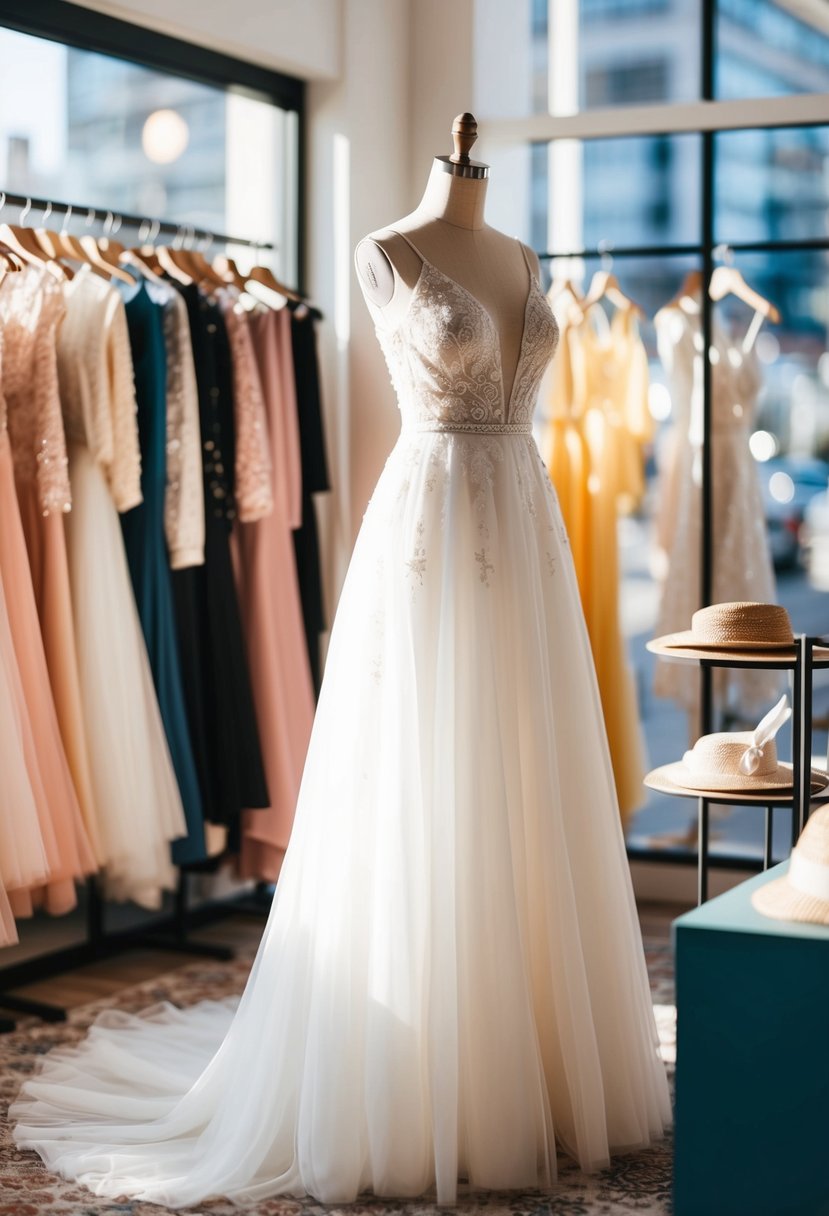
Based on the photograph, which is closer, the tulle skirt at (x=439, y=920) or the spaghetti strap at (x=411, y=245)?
the tulle skirt at (x=439, y=920)

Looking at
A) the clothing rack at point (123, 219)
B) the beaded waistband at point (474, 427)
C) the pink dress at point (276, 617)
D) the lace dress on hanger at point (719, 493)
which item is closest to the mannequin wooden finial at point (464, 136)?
the beaded waistband at point (474, 427)

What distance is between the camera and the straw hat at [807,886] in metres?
2.10

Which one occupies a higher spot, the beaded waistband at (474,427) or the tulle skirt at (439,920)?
the beaded waistband at (474,427)

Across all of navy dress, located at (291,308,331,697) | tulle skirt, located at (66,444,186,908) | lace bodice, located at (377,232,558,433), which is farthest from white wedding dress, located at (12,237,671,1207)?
navy dress, located at (291,308,331,697)

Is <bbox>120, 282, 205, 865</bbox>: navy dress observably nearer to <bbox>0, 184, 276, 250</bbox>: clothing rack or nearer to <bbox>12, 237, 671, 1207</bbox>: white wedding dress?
<bbox>0, 184, 276, 250</bbox>: clothing rack

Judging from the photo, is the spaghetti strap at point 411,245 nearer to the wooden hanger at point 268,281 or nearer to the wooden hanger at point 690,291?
the wooden hanger at point 268,281

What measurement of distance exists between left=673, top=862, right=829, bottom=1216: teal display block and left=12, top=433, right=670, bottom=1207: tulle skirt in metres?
0.44

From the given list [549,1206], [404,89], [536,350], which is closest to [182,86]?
[404,89]

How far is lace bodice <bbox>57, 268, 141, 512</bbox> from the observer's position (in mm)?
3602

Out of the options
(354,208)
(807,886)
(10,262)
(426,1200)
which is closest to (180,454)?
(10,262)

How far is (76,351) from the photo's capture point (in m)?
3.63

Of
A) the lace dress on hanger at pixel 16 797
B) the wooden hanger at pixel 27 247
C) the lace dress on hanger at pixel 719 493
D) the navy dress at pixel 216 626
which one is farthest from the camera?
the lace dress on hanger at pixel 719 493

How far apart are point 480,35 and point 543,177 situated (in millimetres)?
4184

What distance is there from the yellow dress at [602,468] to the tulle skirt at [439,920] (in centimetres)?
178
